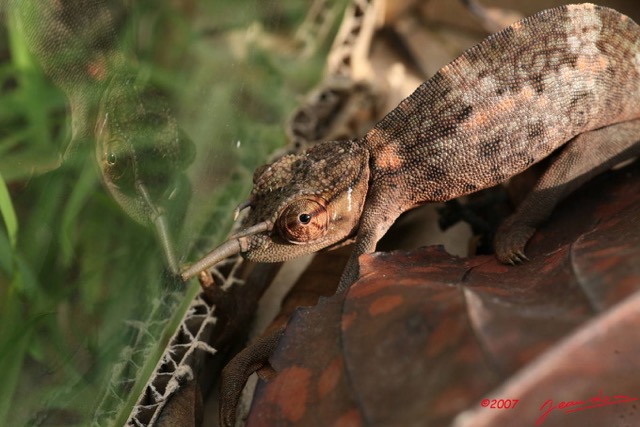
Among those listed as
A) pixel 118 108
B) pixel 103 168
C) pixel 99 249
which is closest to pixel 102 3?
pixel 118 108

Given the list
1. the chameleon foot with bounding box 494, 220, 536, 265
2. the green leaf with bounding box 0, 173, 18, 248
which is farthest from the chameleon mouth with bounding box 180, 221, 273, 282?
the chameleon foot with bounding box 494, 220, 536, 265

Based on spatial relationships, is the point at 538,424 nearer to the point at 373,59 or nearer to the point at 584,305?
the point at 584,305

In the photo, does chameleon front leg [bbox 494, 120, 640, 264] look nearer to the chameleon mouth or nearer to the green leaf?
the chameleon mouth

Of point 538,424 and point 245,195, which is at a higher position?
point 538,424

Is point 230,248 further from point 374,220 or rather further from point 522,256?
point 522,256

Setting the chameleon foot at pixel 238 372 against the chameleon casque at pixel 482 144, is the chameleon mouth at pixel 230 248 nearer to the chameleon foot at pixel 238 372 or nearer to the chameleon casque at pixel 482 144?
the chameleon casque at pixel 482 144
